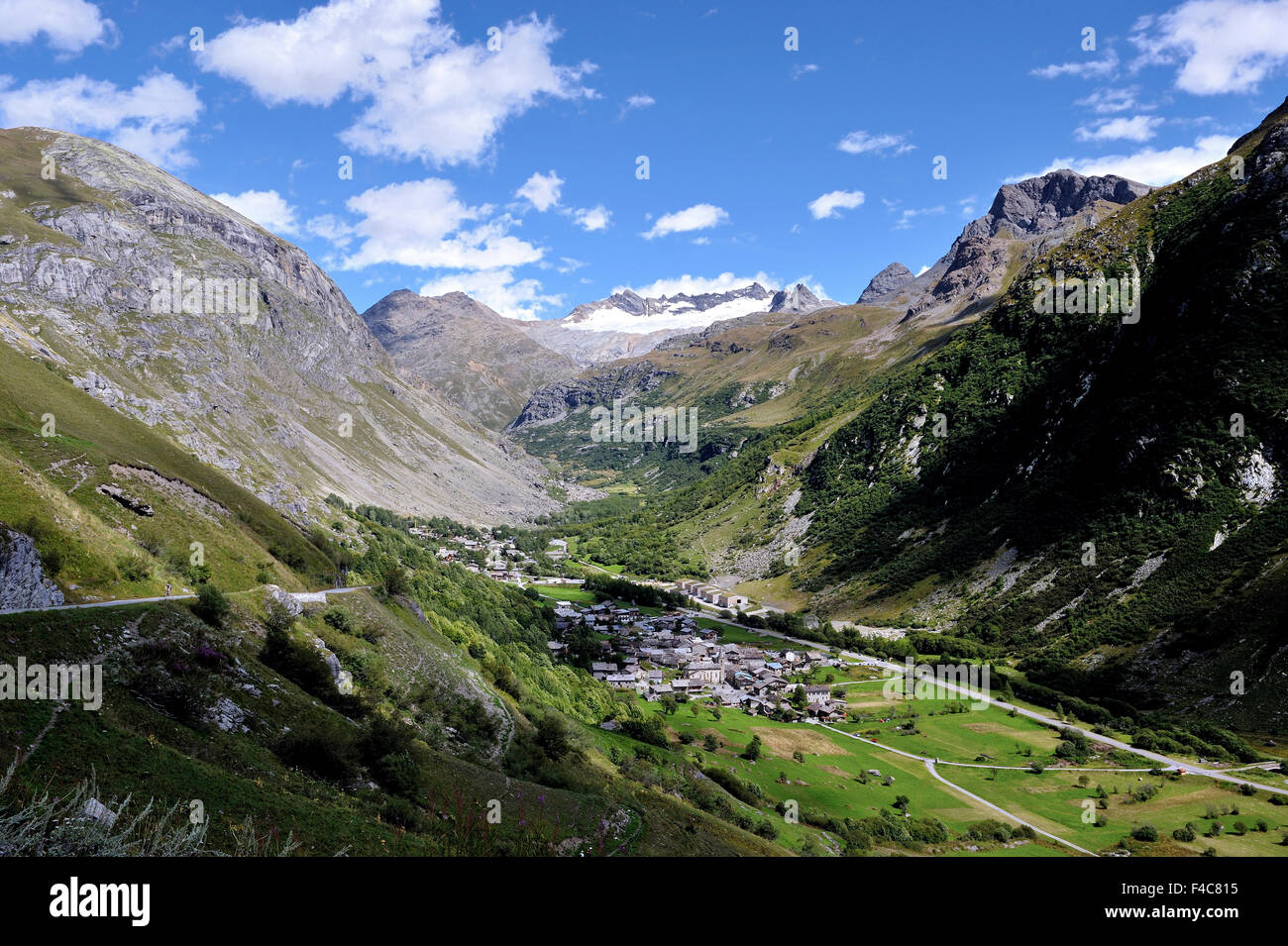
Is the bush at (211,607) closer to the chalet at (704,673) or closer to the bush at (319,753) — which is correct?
the bush at (319,753)

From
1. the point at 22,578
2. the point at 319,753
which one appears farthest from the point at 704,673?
the point at 22,578

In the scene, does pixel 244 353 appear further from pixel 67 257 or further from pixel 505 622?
pixel 505 622

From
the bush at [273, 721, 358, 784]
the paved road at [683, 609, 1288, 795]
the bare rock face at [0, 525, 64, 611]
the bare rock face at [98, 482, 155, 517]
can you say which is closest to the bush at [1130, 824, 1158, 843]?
the paved road at [683, 609, 1288, 795]

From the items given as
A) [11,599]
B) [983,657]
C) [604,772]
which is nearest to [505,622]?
[604,772]

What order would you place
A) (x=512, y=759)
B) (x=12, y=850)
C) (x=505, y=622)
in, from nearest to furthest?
(x=12, y=850) < (x=512, y=759) < (x=505, y=622)

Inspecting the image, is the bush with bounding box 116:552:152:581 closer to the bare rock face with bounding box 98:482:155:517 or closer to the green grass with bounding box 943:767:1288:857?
the bare rock face with bounding box 98:482:155:517

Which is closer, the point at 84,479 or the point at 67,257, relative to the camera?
the point at 84,479
